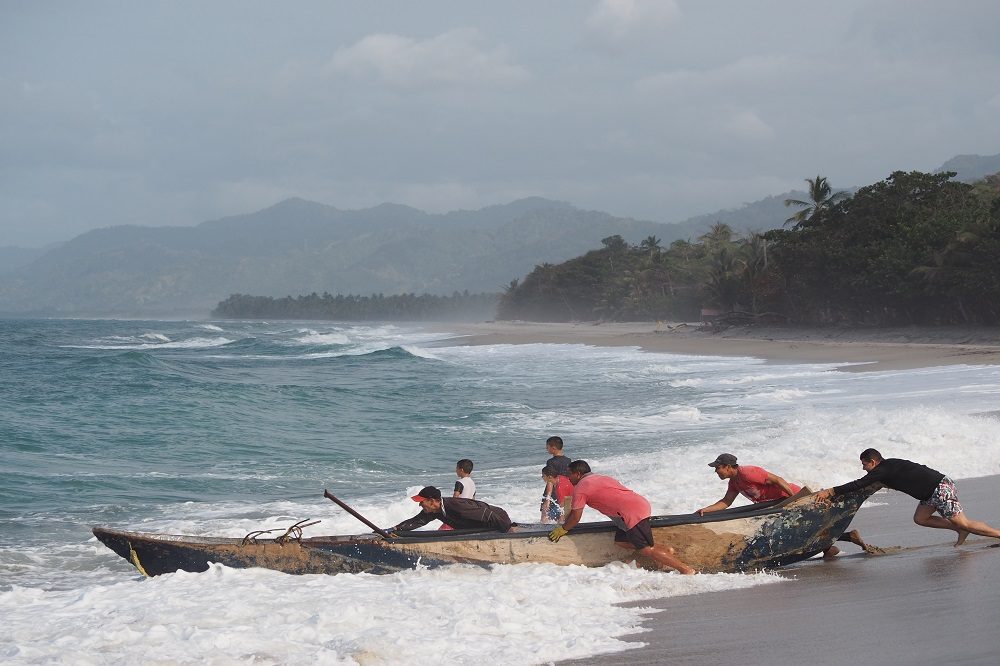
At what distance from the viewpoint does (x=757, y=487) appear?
26.5ft

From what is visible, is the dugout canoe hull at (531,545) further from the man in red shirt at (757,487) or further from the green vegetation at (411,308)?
the green vegetation at (411,308)

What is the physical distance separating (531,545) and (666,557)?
105 cm

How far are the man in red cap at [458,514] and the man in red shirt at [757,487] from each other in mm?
1625

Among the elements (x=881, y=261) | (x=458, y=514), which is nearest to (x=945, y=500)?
(x=458, y=514)

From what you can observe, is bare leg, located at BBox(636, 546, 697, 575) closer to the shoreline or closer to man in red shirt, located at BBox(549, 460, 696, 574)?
man in red shirt, located at BBox(549, 460, 696, 574)

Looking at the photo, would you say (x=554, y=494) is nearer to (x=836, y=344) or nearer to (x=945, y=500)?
(x=945, y=500)

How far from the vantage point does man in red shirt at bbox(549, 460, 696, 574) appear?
7.57m

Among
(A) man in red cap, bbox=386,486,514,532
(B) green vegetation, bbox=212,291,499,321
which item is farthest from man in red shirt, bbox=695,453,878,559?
(B) green vegetation, bbox=212,291,499,321

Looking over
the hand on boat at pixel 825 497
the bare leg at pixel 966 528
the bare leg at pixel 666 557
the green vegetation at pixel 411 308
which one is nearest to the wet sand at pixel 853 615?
the bare leg at pixel 966 528

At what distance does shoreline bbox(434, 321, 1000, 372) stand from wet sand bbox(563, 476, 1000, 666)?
21.8 metres

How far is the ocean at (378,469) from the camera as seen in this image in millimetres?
6469

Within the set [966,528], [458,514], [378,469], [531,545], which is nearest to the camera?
[966,528]

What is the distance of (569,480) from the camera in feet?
27.6

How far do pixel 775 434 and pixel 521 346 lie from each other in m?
39.7
